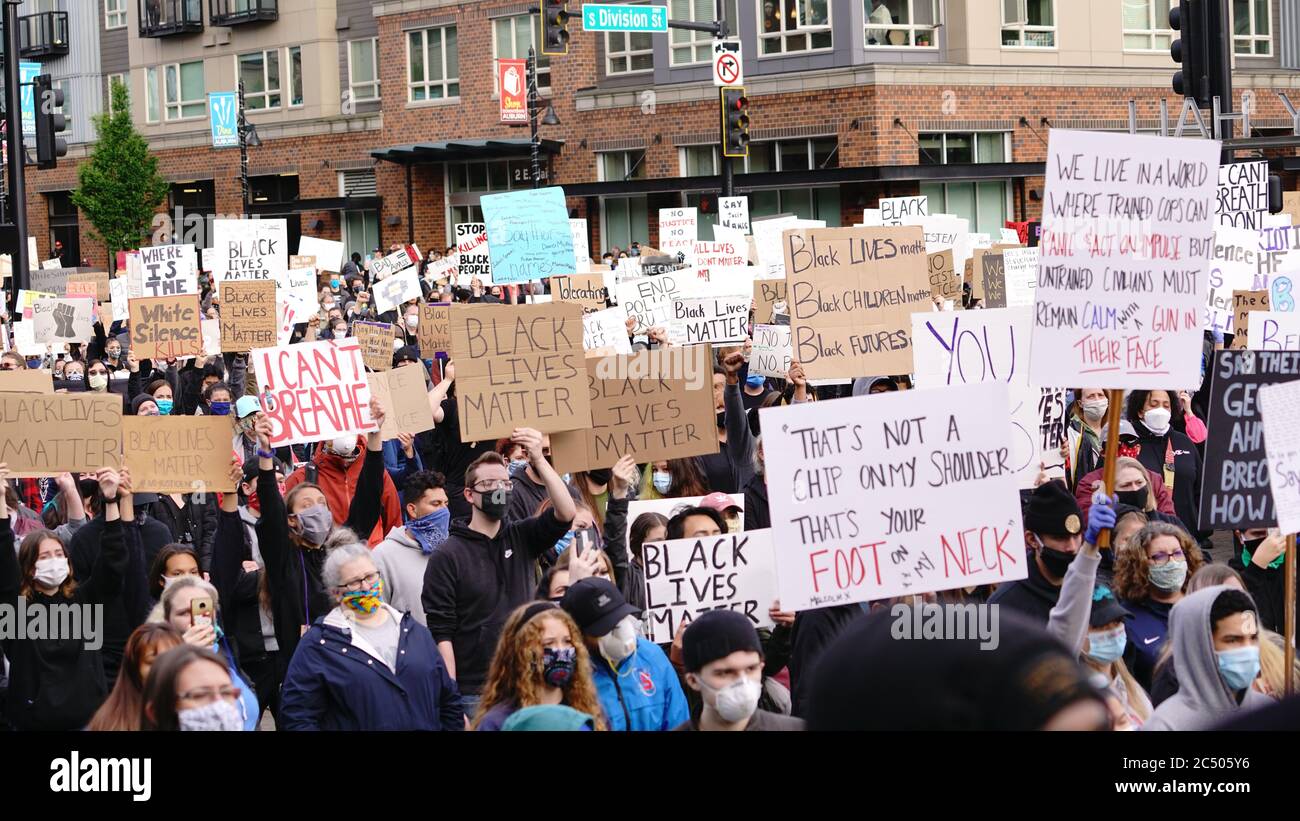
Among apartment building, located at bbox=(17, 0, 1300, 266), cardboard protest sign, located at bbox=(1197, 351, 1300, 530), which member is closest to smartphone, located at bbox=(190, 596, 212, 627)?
cardboard protest sign, located at bbox=(1197, 351, 1300, 530)

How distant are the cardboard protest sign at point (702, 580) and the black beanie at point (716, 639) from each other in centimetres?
137

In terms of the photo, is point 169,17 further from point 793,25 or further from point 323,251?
point 323,251

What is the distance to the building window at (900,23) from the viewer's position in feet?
115

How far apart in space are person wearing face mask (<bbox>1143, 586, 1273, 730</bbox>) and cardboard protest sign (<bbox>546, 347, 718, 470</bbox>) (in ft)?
11.2

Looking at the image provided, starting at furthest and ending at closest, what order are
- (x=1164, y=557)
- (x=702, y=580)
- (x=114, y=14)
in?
(x=114, y=14), (x=702, y=580), (x=1164, y=557)

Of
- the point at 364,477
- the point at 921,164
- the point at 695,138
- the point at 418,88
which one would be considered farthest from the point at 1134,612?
the point at 418,88

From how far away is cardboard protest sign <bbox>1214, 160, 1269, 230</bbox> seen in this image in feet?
44.8

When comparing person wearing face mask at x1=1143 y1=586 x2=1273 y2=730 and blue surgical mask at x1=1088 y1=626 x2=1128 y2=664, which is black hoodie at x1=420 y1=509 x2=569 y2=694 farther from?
person wearing face mask at x1=1143 y1=586 x2=1273 y2=730

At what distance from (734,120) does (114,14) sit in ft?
122

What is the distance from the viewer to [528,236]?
1588 cm

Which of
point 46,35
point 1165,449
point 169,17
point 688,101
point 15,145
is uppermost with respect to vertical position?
point 46,35

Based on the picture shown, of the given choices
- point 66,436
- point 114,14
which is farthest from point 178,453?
point 114,14

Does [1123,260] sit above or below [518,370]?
above

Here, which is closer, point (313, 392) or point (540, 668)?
point (540, 668)
